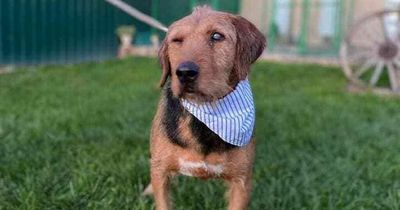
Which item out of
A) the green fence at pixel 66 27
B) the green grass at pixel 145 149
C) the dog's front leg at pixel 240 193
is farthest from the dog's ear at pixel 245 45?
the green fence at pixel 66 27

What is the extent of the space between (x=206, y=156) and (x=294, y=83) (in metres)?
6.25

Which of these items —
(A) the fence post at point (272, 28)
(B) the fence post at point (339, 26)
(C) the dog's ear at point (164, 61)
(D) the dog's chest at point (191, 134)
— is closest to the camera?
(C) the dog's ear at point (164, 61)

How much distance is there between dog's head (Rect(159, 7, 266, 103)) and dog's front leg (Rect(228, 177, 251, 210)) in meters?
0.50

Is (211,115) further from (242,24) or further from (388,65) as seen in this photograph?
(388,65)

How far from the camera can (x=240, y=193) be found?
2.78 m

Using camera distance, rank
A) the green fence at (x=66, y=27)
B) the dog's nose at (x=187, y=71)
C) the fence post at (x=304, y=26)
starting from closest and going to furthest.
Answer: the dog's nose at (x=187, y=71) < the green fence at (x=66, y=27) < the fence post at (x=304, y=26)

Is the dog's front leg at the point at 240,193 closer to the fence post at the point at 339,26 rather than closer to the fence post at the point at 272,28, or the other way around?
the fence post at the point at 339,26

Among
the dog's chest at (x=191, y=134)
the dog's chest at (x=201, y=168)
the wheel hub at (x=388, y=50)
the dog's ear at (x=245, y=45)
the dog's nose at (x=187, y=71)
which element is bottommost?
the dog's chest at (x=201, y=168)

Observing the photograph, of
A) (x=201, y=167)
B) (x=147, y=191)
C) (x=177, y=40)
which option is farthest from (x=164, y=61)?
(x=147, y=191)

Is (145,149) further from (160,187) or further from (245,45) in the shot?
(245,45)

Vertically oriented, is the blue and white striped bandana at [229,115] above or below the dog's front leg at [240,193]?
above

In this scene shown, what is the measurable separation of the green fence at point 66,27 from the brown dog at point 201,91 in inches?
275

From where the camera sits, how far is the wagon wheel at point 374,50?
26.1 ft

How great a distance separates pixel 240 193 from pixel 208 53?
0.84 meters
